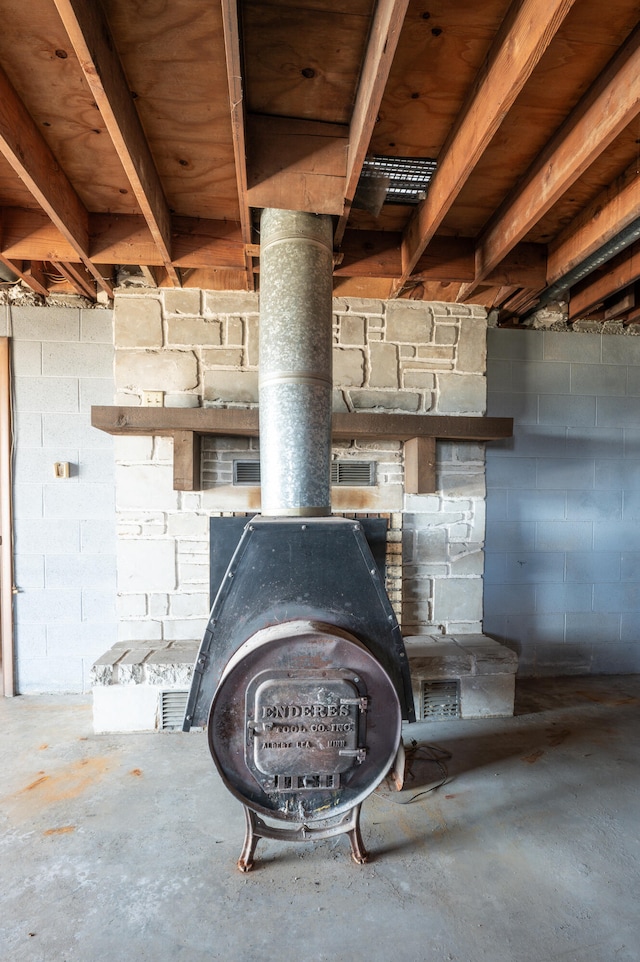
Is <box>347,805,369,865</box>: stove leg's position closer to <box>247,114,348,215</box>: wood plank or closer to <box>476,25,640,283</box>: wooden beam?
Result: <box>247,114,348,215</box>: wood plank

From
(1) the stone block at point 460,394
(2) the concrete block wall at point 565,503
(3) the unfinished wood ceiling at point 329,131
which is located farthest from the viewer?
(2) the concrete block wall at point 565,503

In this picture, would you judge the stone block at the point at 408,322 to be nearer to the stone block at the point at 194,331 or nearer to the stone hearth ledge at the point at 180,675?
the stone block at the point at 194,331

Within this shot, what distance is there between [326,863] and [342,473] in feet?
5.79

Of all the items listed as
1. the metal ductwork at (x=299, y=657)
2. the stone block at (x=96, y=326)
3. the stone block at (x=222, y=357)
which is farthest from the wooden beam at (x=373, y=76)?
the stone block at (x=96, y=326)

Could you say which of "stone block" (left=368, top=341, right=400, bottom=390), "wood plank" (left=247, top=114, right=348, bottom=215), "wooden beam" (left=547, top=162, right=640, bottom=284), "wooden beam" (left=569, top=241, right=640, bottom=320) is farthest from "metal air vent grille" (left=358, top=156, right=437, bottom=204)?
"wooden beam" (left=569, top=241, right=640, bottom=320)

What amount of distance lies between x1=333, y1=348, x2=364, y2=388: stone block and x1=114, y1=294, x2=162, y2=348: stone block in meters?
1.01

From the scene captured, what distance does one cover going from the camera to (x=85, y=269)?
8.34 ft

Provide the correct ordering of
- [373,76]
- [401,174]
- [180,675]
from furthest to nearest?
[180,675]
[401,174]
[373,76]

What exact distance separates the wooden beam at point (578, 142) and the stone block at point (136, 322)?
5.91ft

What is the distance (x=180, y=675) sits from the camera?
2318mm

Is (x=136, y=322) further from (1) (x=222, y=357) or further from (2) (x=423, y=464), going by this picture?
(2) (x=423, y=464)

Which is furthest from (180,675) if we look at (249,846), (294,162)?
(294,162)

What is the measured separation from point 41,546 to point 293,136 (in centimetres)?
247

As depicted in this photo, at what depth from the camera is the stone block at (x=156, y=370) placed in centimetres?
264
